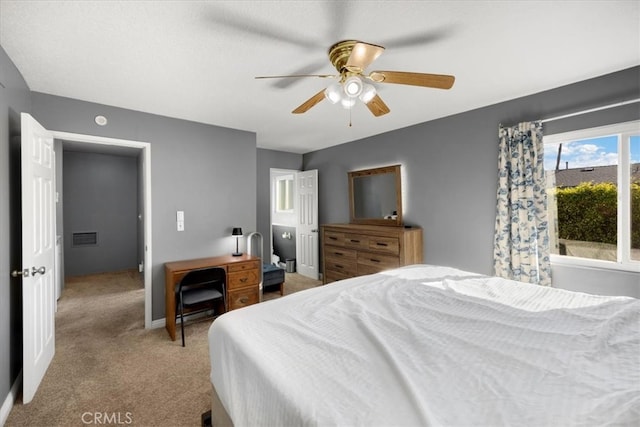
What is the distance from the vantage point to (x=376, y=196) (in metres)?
4.19

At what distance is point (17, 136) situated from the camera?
2.07m

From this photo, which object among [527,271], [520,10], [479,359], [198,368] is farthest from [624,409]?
[198,368]

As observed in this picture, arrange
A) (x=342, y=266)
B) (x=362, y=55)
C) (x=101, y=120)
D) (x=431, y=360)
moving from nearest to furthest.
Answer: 1. (x=431, y=360)
2. (x=362, y=55)
3. (x=101, y=120)
4. (x=342, y=266)

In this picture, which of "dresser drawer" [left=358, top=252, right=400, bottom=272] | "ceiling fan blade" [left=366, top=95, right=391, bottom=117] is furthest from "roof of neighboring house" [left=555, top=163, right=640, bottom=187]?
"ceiling fan blade" [left=366, top=95, right=391, bottom=117]

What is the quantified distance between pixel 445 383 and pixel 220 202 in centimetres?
327

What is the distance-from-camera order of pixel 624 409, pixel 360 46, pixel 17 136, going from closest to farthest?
pixel 624 409, pixel 360 46, pixel 17 136

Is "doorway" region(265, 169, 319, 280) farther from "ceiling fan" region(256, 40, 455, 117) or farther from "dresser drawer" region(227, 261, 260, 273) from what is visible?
"ceiling fan" region(256, 40, 455, 117)

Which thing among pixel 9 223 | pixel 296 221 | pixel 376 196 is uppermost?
pixel 376 196

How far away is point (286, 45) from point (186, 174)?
7.04 feet

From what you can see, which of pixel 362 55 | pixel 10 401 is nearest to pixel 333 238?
pixel 362 55

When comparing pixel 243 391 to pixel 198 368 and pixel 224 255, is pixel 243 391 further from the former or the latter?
pixel 224 255

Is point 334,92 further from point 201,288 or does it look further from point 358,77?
point 201,288

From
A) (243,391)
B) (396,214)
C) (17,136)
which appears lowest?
(243,391)

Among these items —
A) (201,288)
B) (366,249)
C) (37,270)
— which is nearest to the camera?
(37,270)
